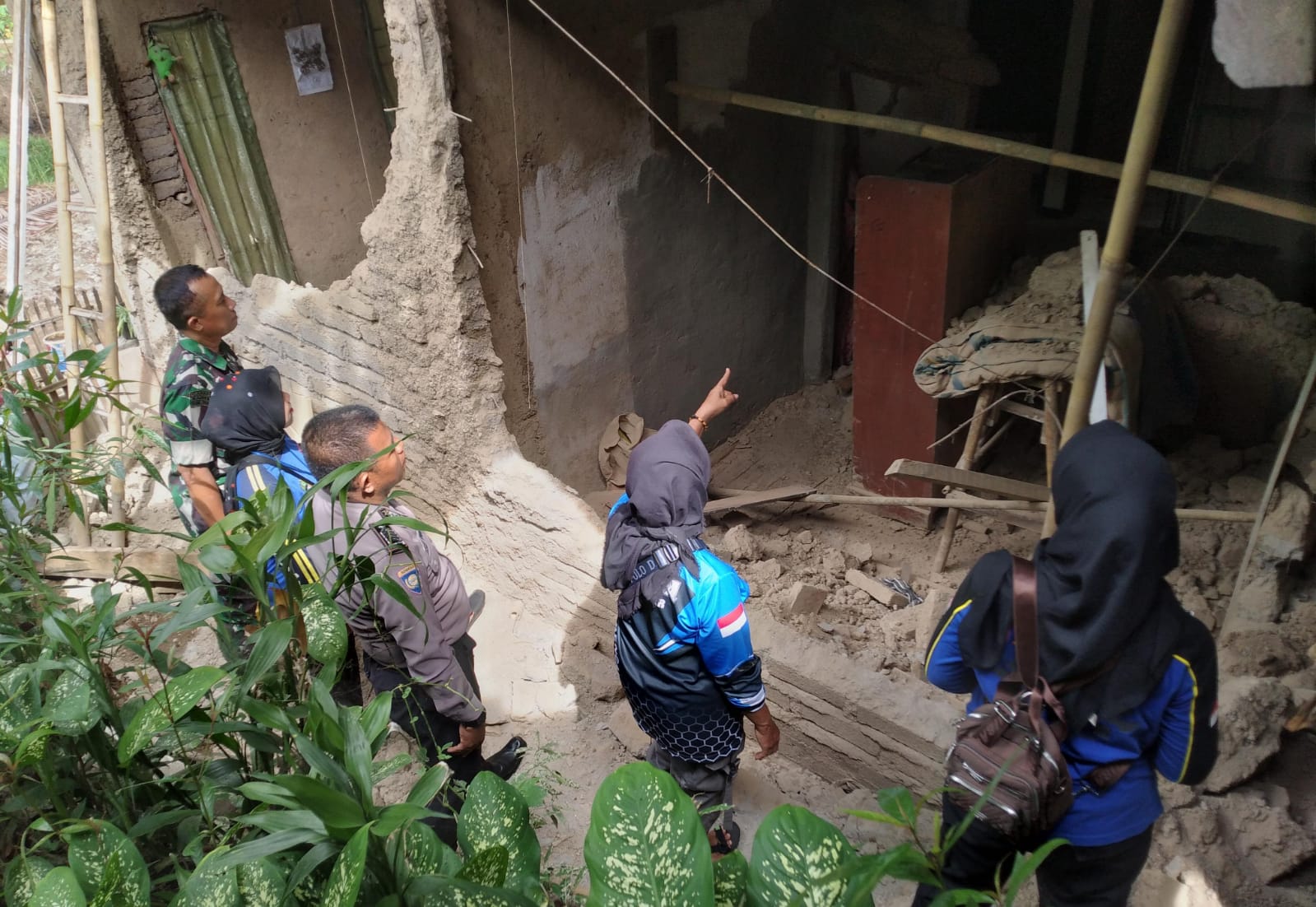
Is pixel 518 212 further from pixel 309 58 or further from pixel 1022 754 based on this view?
pixel 1022 754

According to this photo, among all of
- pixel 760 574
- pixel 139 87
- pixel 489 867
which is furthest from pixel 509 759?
pixel 139 87

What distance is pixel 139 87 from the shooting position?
4.75m

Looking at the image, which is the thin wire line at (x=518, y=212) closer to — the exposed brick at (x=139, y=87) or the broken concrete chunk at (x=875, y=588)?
the broken concrete chunk at (x=875, y=588)

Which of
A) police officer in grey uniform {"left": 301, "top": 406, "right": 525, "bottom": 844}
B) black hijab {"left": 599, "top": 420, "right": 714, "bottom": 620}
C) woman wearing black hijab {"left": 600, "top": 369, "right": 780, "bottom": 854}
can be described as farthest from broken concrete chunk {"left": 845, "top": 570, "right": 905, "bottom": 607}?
police officer in grey uniform {"left": 301, "top": 406, "right": 525, "bottom": 844}

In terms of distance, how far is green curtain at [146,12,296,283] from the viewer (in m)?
4.80

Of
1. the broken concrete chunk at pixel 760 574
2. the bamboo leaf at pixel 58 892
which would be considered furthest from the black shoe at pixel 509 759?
the bamboo leaf at pixel 58 892

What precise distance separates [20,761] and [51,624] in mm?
285

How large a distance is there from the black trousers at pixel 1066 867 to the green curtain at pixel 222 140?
4.91m

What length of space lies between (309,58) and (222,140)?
0.67 m

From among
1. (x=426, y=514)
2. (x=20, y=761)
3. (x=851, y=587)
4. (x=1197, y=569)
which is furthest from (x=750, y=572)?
(x=20, y=761)

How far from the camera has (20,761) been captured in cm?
149

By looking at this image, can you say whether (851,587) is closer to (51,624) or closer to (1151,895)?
(1151,895)

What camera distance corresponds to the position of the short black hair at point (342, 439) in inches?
101

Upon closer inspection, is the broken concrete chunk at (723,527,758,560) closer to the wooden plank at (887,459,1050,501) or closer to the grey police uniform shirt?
the wooden plank at (887,459,1050,501)
